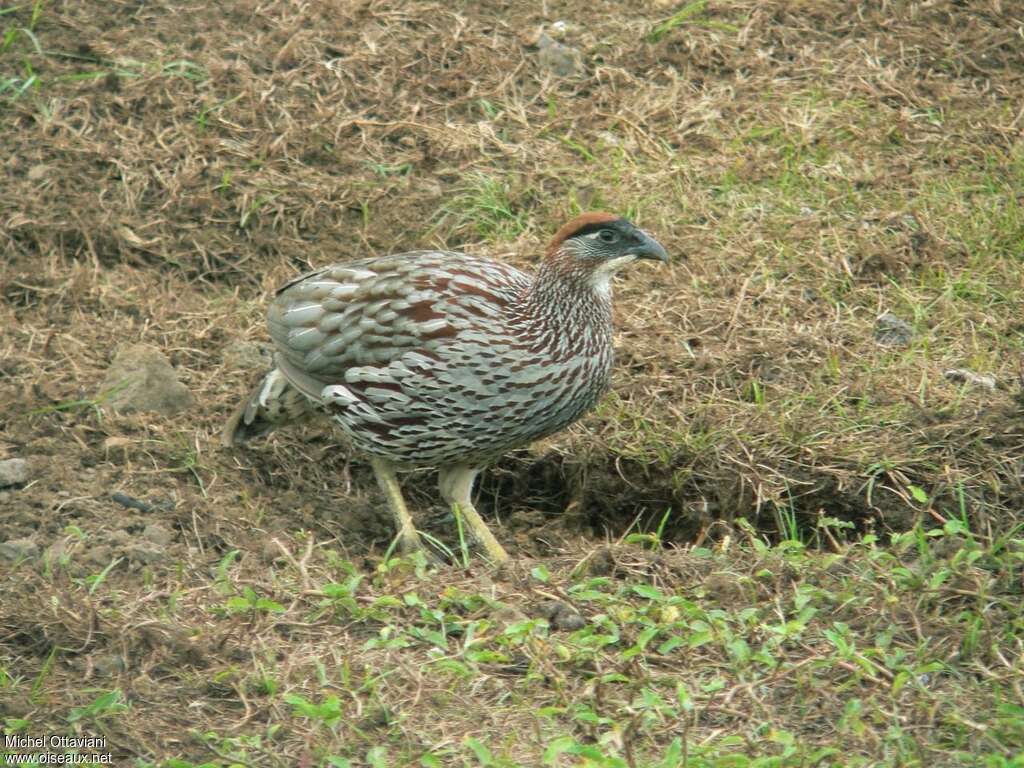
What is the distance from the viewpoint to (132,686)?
4.54 meters

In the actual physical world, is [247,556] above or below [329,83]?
below

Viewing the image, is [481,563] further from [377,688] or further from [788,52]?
[788,52]

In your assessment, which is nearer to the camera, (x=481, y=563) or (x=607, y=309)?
(x=481, y=563)

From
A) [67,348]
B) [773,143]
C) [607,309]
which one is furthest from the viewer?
[773,143]

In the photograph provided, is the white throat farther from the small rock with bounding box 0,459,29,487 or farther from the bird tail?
the small rock with bounding box 0,459,29,487

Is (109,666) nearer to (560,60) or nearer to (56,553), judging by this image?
(56,553)

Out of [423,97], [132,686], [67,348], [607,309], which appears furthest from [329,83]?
[132,686]

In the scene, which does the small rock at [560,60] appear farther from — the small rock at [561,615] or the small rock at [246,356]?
the small rock at [561,615]

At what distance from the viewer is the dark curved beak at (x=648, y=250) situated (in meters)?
5.80

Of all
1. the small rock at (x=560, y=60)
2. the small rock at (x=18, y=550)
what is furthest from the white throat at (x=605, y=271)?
the small rock at (x=560, y=60)

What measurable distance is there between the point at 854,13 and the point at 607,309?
3.28 metres

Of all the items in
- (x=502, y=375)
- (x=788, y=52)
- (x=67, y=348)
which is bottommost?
(x=67, y=348)

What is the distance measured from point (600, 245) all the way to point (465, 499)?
3.70 ft

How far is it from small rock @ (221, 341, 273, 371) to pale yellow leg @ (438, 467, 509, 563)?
1099 millimetres
